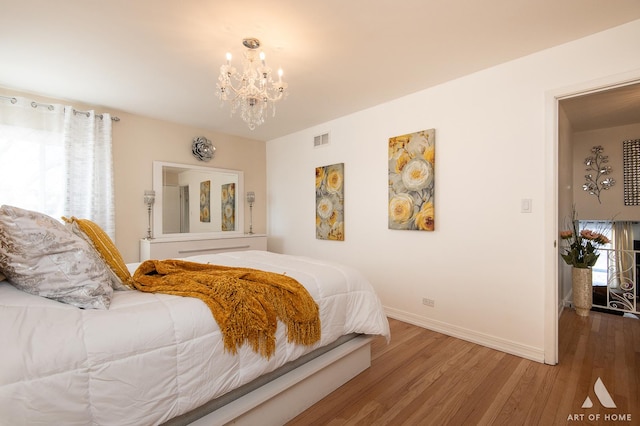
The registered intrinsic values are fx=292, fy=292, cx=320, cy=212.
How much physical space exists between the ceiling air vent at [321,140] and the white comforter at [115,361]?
3033 mm

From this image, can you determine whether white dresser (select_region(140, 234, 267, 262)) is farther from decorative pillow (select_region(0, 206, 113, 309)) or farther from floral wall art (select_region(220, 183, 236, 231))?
decorative pillow (select_region(0, 206, 113, 309))

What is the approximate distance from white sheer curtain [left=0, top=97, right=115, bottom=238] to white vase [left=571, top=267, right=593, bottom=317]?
5.48 meters

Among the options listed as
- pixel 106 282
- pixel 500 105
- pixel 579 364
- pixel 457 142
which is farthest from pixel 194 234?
pixel 579 364

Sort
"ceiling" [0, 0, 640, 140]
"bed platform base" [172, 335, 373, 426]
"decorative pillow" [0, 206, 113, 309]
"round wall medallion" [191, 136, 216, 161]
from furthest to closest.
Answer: "round wall medallion" [191, 136, 216, 161], "ceiling" [0, 0, 640, 140], "bed platform base" [172, 335, 373, 426], "decorative pillow" [0, 206, 113, 309]

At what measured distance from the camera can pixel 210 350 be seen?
4.17ft

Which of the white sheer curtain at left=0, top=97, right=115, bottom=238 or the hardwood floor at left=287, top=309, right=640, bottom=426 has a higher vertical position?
the white sheer curtain at left=0, top=97, right=115, bottom=238

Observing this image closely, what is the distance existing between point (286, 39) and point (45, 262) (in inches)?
77.5

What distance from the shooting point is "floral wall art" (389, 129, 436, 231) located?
295 centimetres

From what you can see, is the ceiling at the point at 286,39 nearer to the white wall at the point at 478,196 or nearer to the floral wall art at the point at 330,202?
the white wall at the point at 478,196

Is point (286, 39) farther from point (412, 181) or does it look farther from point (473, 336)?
point (473, 336)

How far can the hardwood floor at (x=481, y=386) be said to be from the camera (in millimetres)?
1678

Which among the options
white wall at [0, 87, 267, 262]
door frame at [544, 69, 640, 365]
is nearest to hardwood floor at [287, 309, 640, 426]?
door frame at [544, 69, 640, 365]

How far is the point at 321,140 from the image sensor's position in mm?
4133
